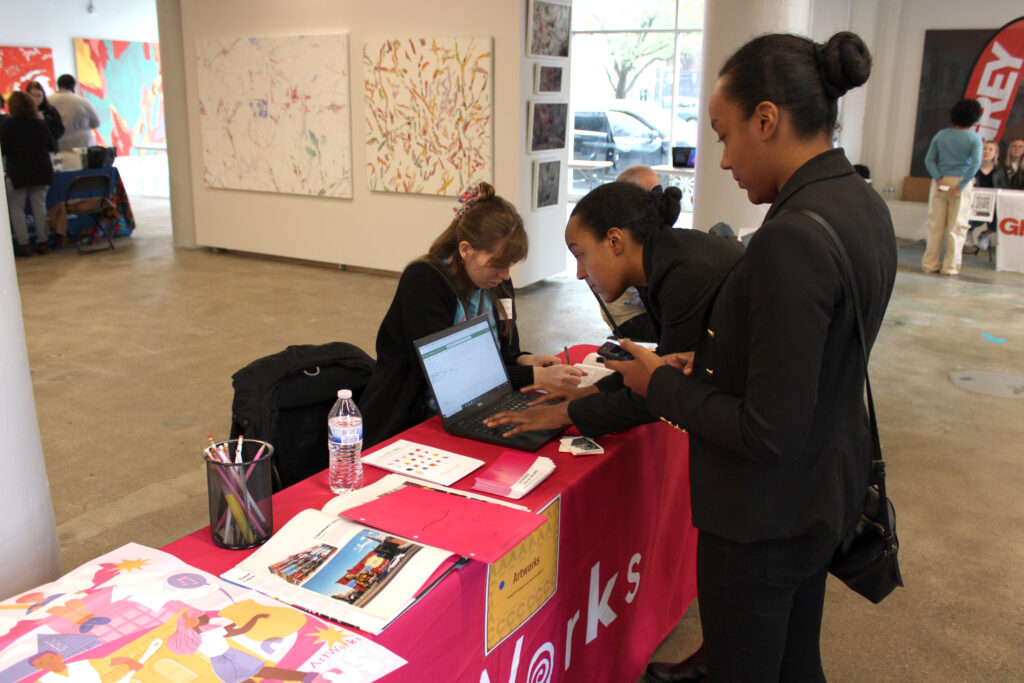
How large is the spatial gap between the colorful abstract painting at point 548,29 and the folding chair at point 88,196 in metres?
5.00

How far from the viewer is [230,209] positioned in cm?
847

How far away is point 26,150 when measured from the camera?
25.8ft

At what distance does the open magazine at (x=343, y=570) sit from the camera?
1307 mm

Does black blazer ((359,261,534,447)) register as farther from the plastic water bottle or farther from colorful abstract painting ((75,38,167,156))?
colorful abstract painting ((75,38,167,156))

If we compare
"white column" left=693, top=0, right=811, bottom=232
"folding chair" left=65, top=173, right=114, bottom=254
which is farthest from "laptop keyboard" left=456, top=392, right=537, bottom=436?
"folding chair" left=65, top=173, right=114, bottom=254

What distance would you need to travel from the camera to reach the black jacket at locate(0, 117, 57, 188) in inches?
307

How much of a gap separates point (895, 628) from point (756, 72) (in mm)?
2092

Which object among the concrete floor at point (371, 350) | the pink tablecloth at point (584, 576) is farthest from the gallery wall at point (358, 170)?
the pink tablecloth at point (584, 576)

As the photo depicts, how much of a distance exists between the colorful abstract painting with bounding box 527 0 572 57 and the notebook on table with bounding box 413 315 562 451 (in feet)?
15.6

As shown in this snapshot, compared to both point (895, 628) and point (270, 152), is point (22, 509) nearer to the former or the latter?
point (895, 628)

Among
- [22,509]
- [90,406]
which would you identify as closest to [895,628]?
[22,509]

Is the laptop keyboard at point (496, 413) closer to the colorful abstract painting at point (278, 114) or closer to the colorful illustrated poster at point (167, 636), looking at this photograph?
the colorful illustrated poster at point (167, 636)

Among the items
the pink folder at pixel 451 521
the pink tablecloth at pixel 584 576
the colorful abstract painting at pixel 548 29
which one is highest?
the colorful abstract painting at pixel 548 29

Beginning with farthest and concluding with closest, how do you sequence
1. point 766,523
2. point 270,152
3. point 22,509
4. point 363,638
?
point 270,152 < point 22,509 < point 766,523 < point 363,638
